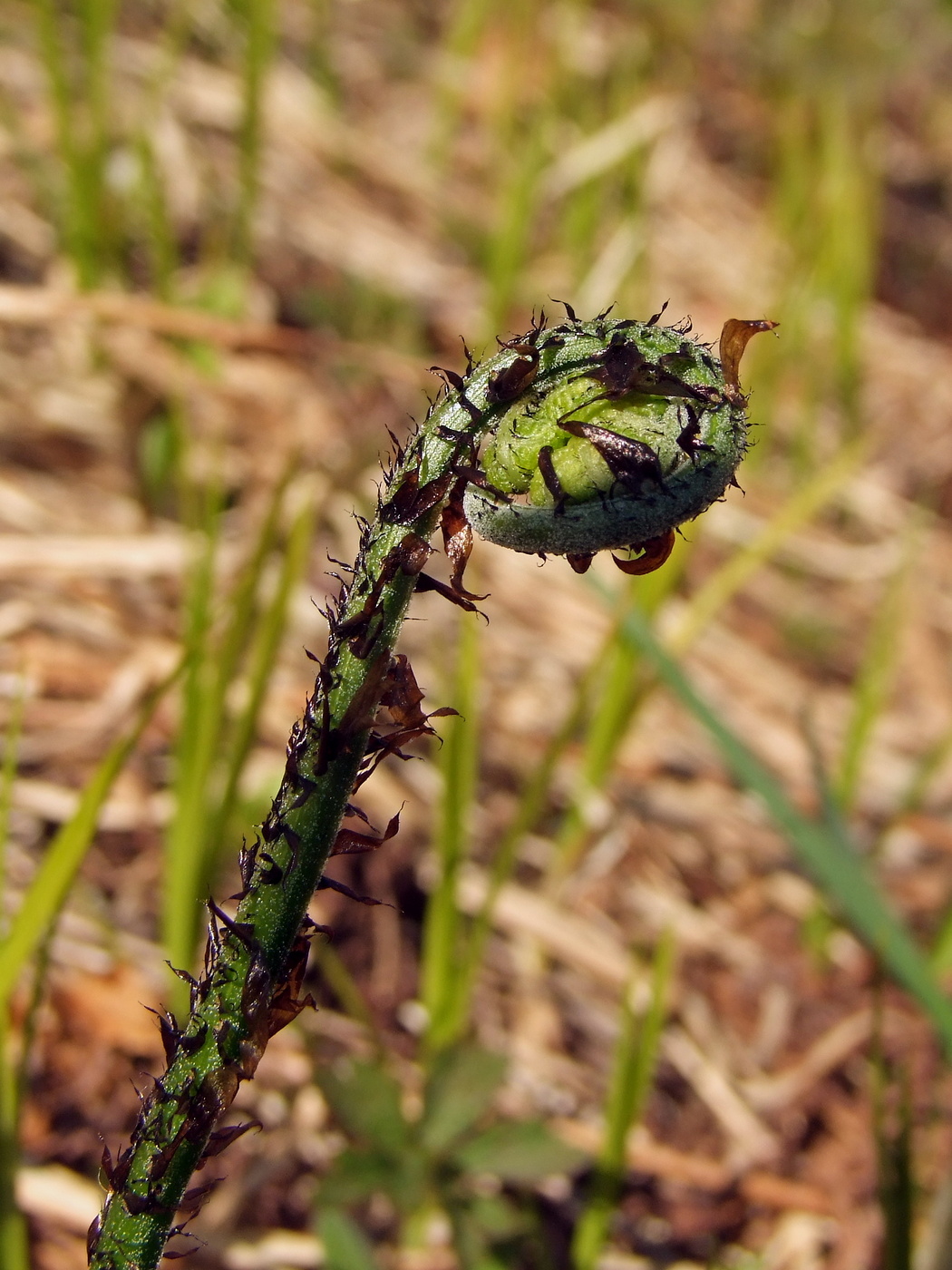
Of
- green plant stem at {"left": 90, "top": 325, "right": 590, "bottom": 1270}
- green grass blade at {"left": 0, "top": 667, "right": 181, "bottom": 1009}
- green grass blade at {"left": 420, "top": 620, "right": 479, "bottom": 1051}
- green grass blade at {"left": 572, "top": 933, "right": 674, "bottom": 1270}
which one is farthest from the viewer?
green grass blade at {"left": 420, "top": 620, "right": 479, "bottom": 1051}

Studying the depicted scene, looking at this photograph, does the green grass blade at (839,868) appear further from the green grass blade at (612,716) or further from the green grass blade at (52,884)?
the green grass blade at (52,884)

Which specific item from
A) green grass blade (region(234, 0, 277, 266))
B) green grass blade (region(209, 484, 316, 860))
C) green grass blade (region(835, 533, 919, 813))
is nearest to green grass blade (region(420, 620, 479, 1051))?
green grass blade (region(209, 484, 316, 860))

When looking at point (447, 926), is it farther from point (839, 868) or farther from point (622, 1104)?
point (839, 868)

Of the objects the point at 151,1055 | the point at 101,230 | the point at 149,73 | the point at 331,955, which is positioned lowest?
the point at 151,1055

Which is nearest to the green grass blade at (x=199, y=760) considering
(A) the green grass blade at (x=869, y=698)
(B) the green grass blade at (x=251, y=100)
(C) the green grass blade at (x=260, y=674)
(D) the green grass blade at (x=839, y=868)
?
(C) the green grass blade at (x=260, y=674)

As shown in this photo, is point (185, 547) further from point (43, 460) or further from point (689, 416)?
point (689, 416)

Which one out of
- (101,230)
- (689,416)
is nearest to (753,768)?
(689,416)

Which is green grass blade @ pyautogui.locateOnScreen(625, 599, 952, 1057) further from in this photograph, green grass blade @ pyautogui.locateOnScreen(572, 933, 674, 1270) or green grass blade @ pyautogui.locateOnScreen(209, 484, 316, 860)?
green grass blade @ pyautogui.locateOnScreen(209, 484, 316, 860)

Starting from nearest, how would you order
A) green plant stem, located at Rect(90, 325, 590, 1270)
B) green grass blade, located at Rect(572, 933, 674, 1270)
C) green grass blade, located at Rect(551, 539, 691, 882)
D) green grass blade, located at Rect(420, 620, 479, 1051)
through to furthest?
green plant stem, located at Rect(90, 325, 590, 1270) → green grass blade, located at Rect(572, 933, 674, 1270) → green grass blade, located at Rect(420, 620, 479, 1051) → green grass blade, located at Rect(551, 539, 691, 882)
